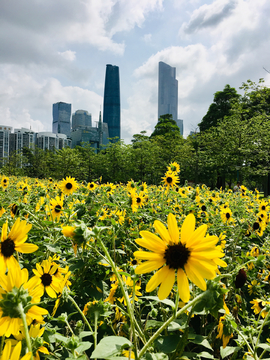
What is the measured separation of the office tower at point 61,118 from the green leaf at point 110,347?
189m

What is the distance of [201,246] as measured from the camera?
32.6 inches

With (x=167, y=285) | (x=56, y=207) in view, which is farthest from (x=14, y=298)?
(x=56, y=207)

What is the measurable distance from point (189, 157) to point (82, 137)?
8584cm

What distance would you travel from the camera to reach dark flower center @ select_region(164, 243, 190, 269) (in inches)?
33.4

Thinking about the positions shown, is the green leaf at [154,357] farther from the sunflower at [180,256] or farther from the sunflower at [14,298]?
the sunflower at [14,298]

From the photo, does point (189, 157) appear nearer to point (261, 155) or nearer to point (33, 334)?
point (261, 155)

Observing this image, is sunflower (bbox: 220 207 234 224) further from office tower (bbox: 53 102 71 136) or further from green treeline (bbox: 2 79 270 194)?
office tower (bbox: 53 102 71 136)

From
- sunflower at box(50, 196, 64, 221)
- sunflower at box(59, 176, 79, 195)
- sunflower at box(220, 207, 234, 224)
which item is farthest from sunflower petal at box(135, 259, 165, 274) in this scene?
sunflower at box(59, 176, 79, 195)

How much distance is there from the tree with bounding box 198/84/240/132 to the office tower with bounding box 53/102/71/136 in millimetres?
157080

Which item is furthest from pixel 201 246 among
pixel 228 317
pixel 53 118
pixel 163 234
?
pixel 53 118

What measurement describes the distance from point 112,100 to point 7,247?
155 meters

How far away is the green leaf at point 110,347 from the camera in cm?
74

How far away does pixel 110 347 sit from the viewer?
76 centimetres

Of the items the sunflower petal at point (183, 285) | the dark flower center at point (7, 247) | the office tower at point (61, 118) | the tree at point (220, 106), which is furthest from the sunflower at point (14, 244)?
the office tower at point (61, 118)
